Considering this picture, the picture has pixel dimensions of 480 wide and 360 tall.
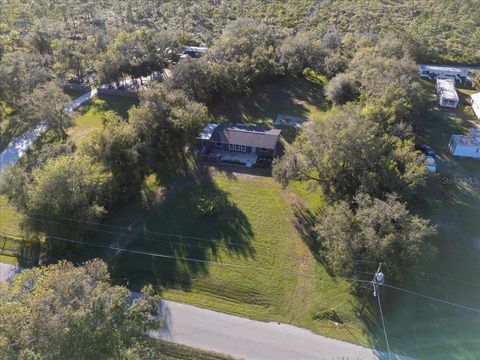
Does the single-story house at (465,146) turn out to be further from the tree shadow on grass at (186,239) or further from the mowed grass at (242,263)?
the tree shadow on grass at (186,239)

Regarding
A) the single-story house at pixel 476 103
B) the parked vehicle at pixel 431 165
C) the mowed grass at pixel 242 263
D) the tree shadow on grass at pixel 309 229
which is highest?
the single-story house at pixel 476 103

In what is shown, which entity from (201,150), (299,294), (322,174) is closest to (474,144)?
(322,174)

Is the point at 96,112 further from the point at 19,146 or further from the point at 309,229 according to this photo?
the point at 309,229

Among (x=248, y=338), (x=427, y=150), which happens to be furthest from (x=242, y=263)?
(x=427, y=150)

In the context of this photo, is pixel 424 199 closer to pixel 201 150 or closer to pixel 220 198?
pixel 220 198

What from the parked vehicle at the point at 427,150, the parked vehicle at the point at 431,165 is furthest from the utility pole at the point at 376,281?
the parked vehicle at the point at 427,150

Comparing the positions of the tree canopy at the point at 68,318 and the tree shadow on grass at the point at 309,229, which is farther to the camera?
the tree shadow on grass at the point at 309,229

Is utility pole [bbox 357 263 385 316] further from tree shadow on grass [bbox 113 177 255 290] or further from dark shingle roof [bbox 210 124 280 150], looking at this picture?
dark shingle roof [bbox 210 124 280 150]
